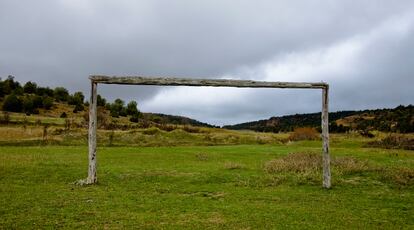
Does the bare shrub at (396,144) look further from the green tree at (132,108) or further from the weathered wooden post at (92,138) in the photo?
the green tree at (132,108)

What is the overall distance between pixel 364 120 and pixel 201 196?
9489cm

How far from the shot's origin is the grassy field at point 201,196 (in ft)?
34.1

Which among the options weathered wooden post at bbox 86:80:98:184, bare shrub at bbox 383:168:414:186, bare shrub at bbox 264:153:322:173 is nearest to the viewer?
weathered wooden post at bbox 86:80:98:184

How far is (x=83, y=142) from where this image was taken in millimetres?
38469

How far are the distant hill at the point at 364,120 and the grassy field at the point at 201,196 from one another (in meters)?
59.5

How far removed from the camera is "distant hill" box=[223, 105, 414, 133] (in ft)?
255

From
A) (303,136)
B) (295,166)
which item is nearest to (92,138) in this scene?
(295,166)

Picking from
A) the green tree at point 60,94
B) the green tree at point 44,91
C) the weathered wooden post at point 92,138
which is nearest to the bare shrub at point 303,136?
Answer: the weathered wooden post at point 92,138

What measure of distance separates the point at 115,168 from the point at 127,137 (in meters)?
22.1

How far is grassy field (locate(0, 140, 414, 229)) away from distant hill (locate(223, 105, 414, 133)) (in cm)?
5949

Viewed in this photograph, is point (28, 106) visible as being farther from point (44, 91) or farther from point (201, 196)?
point (201, 196)

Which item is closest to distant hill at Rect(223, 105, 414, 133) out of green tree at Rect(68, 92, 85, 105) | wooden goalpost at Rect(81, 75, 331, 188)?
green tree at Rect(68, 92, 85, 105)

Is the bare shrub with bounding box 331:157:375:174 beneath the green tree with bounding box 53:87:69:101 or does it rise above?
beneath

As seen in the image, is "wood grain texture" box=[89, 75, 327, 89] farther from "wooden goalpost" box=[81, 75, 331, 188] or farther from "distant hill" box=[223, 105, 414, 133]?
"distant hill" box=[223, 105, 414, 133]
